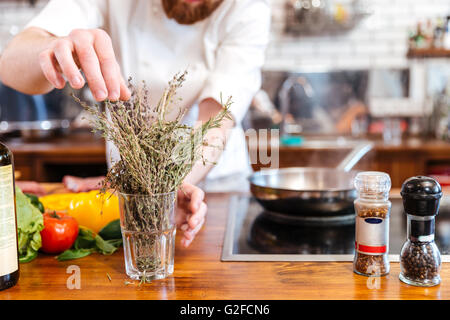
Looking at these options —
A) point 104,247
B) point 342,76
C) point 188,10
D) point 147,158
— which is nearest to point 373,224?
point 147,158

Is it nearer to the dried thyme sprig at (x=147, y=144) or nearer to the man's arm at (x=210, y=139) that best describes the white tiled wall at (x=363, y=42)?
the man's arm at (x=210, y=139)

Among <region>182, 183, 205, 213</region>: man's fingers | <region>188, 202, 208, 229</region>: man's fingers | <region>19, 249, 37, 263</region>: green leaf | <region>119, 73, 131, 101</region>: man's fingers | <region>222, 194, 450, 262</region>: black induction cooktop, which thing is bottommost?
<region>222, 194, 450, 262</region>: black induction cooktop

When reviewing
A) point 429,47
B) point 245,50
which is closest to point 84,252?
point 245,50

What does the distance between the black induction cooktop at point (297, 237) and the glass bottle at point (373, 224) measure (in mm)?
86

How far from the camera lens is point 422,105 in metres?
3.48

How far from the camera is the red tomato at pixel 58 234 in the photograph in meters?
0.95

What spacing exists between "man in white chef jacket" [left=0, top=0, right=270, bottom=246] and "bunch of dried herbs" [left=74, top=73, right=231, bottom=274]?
33cm

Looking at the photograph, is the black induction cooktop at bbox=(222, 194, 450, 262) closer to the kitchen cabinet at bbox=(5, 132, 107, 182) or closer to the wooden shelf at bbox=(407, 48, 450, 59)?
the kitchen cabinet at bbox=(5, 132, 107, 182)

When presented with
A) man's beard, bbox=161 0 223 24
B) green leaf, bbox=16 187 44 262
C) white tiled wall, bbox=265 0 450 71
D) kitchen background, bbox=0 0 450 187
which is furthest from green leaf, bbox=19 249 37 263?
white tiled wall, bbox=265 0 450 71

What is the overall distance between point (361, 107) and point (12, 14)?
269 centimetres

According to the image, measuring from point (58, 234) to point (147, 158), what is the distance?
30cm

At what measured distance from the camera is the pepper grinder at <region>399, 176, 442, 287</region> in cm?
78

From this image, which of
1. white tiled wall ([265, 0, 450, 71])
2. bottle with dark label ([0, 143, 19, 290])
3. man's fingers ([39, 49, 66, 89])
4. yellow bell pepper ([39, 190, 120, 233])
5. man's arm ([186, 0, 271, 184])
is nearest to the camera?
bottle with dark label ([0, 143, 19, 290])
